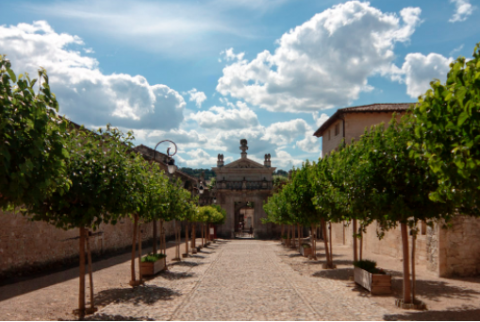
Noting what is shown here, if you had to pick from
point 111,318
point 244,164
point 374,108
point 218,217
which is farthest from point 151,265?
point 244,164

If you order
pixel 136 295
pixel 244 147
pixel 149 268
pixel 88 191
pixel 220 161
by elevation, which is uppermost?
pixel 244 147

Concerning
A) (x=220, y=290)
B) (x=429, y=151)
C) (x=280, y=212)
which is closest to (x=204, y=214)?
(x=280, y=212)

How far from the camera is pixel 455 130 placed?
17.3ft

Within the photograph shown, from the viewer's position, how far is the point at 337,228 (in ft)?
123

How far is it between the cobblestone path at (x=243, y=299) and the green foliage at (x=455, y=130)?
15.3 feet

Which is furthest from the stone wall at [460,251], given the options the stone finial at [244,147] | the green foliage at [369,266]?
the stone finial at [244,147]

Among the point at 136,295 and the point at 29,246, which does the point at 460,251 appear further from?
the point at 29,246

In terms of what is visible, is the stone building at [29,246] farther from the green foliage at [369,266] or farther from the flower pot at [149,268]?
the green foliage at [369,266]

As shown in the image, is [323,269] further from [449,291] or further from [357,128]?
[357,128]

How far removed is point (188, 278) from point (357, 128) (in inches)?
919

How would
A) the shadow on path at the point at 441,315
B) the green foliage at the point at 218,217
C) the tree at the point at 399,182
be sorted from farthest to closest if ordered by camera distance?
the green foliage at the point at 218,217 < the tree at the point at 399,182 < the shadow on path at the point at 441,315

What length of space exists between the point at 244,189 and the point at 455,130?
1922 inches

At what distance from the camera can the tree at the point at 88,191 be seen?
8.84 m

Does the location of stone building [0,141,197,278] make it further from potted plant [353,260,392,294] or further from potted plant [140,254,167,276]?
potted plant [353,260,392,294]
